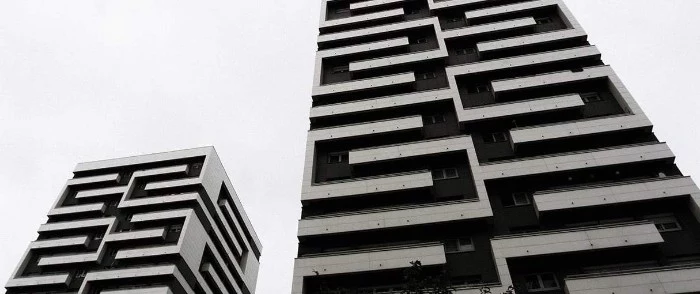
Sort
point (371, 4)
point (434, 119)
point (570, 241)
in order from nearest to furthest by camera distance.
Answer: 1. point (570, 241)
2. point (434, 119)
3. point (371, 4)

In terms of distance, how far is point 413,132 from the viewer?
3434cm

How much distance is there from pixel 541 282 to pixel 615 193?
6545 millimetres

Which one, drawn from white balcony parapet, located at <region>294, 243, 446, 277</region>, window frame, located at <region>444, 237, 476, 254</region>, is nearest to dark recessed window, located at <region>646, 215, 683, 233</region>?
window frame, located at <region>444, 237, 476, 254</region>

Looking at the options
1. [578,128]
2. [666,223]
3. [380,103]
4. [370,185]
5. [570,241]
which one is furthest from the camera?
[380,103]

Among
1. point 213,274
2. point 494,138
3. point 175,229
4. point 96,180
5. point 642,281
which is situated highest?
point 96,180

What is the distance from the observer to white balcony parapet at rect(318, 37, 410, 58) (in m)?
41.6

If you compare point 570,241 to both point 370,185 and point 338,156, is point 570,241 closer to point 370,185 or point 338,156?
point 370,185

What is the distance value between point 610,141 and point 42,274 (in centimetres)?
5093

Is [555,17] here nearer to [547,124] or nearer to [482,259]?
[547,124]

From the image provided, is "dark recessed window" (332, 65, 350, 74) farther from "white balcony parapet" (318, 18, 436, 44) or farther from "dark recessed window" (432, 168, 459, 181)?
"dark recessed window" (432, 168, 459, 181)

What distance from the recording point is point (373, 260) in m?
26.8

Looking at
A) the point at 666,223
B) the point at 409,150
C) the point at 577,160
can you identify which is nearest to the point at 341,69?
the point at 409,150

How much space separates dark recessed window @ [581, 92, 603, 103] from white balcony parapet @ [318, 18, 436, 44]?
47.4 feet

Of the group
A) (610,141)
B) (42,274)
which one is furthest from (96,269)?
(610,141)
